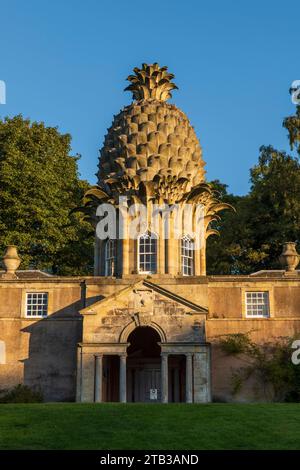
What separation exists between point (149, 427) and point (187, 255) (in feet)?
60.2

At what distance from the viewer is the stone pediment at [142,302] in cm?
3209

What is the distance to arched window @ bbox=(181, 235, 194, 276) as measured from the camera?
3609 cm

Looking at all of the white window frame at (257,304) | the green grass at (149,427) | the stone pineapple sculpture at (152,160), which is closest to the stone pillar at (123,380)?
the white window frame at (257,304)

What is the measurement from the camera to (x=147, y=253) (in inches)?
1396

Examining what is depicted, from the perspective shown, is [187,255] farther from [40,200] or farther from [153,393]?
[40,200]

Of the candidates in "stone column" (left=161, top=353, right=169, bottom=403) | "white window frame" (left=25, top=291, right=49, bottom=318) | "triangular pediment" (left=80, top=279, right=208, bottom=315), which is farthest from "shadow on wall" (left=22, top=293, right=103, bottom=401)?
"stone column" (left=161, top=353, right=169, bottom=403)

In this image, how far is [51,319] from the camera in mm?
34438

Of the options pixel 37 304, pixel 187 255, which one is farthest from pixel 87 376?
pixel 187 255

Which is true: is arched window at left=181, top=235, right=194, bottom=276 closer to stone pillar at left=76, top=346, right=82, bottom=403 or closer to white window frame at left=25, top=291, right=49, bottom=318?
white window frame at left=25, top=291, right=49, bottom=318

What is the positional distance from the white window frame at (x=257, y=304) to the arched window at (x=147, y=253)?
501 centimetres

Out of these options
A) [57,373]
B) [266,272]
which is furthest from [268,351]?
[57,373]

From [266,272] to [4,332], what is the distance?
49.3 ft
